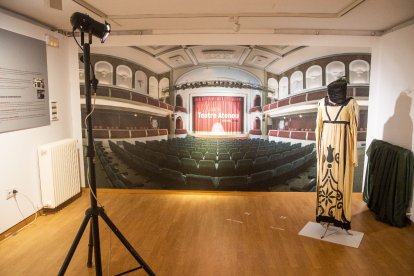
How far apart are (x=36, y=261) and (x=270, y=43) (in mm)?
3732

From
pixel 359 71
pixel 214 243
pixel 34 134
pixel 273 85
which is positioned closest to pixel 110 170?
pixel 34 134

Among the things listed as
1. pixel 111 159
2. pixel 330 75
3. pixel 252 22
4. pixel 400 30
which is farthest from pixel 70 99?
pixel 400 30

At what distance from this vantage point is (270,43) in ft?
13.4

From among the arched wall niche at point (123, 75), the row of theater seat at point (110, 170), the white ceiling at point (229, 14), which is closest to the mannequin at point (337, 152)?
the white ceiling at point (229, 14)

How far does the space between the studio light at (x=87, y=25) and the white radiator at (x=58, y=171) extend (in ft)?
6.91

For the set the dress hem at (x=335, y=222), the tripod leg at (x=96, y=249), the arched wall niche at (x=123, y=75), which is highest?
the arched wall niche at (x=123, y=75)

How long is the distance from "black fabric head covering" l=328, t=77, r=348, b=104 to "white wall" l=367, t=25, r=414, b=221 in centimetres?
110

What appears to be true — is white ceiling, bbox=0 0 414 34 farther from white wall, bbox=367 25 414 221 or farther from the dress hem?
the dress hem

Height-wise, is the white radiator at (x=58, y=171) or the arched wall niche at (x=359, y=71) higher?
the arched wall niche at (x=359, y=71)

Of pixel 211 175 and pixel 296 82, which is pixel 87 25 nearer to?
pixel 211 175

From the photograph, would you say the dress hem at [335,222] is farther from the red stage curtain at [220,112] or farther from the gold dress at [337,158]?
the red stage curtain at [220,112]

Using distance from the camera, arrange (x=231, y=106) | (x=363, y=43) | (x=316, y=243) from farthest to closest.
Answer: (x=231, y=106) → (x=363, y=43) → (x=316, y=243)

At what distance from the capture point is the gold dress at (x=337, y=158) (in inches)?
116

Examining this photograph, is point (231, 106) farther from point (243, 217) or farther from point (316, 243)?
point (316, 243)
